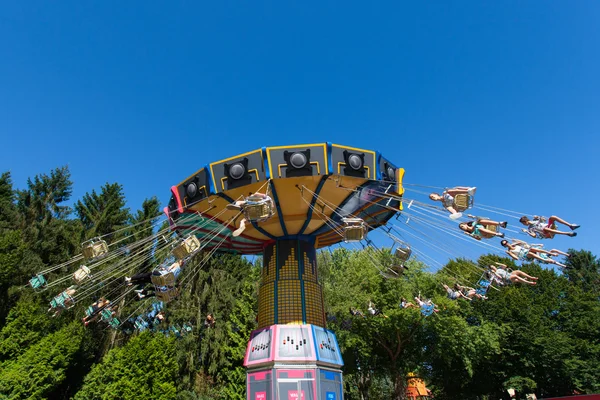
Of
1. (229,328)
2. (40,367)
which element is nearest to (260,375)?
(40,367)

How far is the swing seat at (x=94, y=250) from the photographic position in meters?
10.7

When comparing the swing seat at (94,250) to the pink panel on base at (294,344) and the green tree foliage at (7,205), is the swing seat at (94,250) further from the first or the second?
the green tree foliage at (7,205)

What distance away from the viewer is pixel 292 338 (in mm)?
11008

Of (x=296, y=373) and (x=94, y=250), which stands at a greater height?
(x=94, y=250)

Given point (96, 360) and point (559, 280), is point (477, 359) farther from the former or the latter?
point (96, 360)

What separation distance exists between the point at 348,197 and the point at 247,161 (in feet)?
10.2

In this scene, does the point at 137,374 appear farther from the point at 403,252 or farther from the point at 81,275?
the point at 403,252

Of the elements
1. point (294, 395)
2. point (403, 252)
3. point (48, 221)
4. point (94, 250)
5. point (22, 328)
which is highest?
point (48, 221)

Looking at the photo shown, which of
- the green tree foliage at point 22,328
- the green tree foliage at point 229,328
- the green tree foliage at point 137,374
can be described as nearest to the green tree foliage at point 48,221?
the green tree foliage at point 229,328

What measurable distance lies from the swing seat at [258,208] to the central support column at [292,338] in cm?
361

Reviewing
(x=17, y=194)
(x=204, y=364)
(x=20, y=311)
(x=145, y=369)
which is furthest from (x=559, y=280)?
(x=17, y=194)

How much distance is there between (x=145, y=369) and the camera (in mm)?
18469

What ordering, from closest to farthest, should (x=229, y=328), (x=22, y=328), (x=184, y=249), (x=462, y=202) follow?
(x=462, y=202)
(x=184, y=249)
(x=22, y=328)
(x=229, y=328)

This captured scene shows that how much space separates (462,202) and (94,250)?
9.10 m
